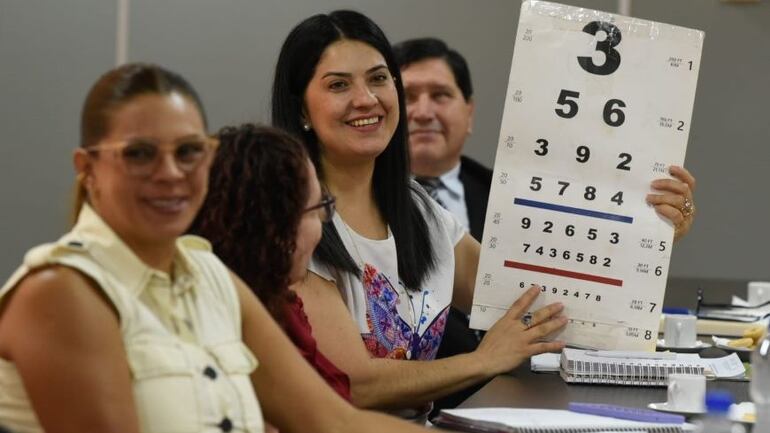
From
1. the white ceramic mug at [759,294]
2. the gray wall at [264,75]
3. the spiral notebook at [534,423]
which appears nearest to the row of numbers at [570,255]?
the spiral notebook at [534,423]

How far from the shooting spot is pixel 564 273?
2486 millimetres

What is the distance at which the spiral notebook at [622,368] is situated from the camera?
2.39 meters

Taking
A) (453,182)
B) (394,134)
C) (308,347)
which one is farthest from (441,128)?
(308,347)

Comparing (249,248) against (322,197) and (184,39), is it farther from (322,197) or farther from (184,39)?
(184,39)

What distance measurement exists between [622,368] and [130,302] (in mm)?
1257

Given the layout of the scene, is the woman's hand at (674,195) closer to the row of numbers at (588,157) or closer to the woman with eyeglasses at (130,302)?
the row of numbers at (588,157)

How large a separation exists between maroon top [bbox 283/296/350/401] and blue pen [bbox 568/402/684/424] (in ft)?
1.32

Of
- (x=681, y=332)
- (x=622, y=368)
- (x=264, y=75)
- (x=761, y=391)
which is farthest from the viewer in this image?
(x=264, y=75)

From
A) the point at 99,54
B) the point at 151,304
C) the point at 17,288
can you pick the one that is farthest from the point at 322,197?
the point at 99,54

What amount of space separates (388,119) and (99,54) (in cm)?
252

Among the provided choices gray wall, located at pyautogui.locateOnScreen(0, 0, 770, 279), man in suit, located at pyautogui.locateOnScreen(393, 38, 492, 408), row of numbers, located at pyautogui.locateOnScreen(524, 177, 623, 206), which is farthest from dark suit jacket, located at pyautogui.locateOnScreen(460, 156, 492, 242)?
row of numbers, located at pyautogui.locateOnScreen(524, 177, 623, 206)

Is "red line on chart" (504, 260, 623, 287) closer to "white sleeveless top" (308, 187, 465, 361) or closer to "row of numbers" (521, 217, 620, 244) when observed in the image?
"row of numbers" (521, 217, 620, 244)

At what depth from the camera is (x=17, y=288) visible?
53.4 inches

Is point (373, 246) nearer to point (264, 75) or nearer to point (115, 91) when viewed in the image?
point (115, 91)
